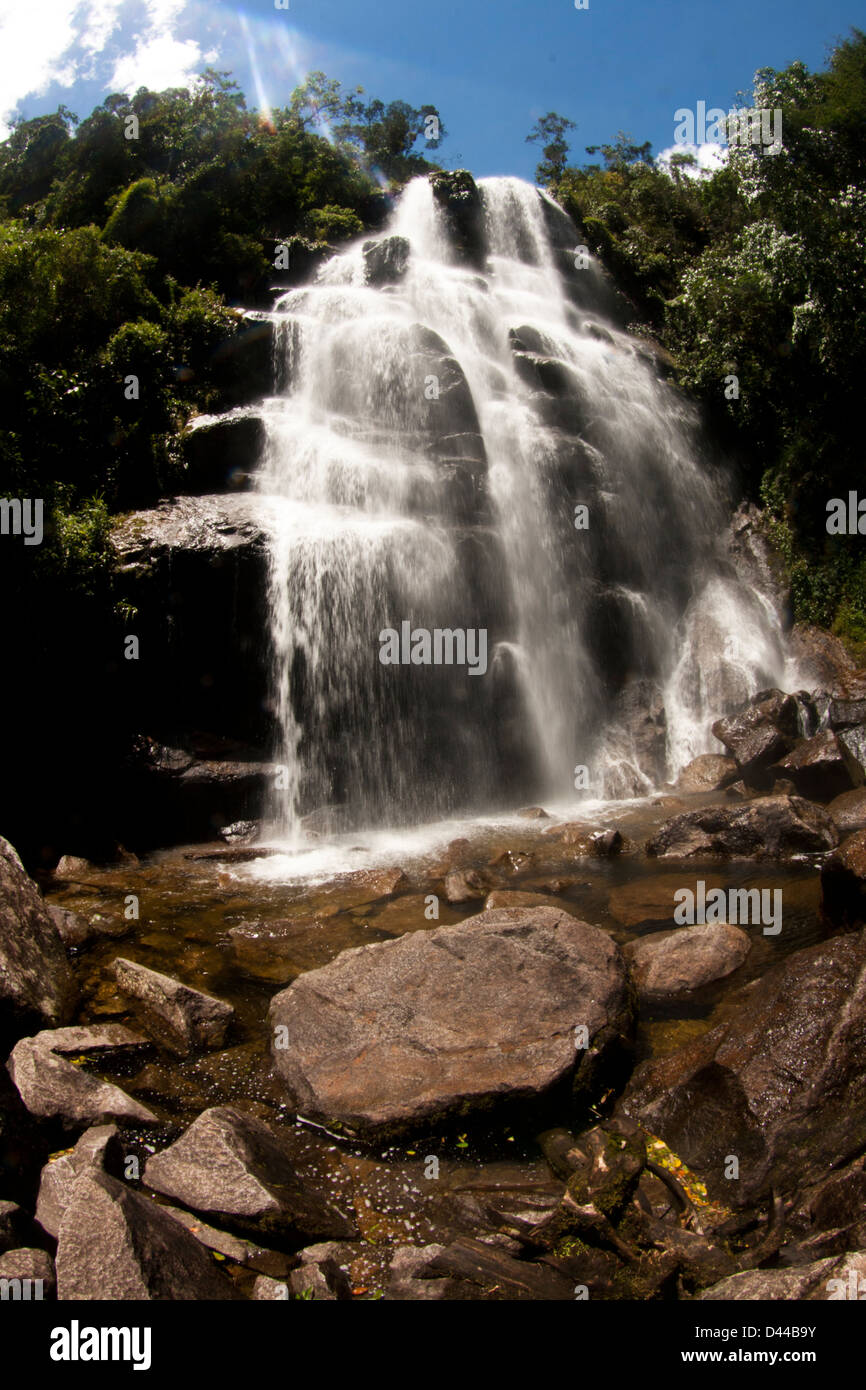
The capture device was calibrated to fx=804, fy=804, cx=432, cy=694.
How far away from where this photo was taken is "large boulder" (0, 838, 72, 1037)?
20.6 feet

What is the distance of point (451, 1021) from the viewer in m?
6.37

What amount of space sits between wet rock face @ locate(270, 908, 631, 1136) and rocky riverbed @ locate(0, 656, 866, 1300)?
22mm

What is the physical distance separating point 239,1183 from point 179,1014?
2370 mm

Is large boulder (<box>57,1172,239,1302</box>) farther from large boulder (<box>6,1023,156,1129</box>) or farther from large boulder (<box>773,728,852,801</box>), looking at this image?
large boulder (<box>773,728,852,801</box>)

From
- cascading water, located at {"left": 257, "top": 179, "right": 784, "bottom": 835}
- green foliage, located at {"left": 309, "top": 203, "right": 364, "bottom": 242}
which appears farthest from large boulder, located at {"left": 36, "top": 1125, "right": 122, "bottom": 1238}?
green foliage, located at {"left": 309, "top": 203, "right": 364, "bottom": 242}

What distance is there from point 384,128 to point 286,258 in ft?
78.3

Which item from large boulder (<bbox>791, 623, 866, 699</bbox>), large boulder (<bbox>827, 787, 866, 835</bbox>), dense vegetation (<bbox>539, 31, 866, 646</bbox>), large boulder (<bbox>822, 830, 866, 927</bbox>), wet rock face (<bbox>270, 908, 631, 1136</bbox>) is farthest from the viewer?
dense vegetation (<bbox>539, 31, 866, 646</bbox>)

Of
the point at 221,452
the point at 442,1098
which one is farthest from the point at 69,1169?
the point at 221,452

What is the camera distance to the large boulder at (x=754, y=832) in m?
11.4

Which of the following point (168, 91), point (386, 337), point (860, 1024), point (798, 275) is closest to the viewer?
point (860, 1024)

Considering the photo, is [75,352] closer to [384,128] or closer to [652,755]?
[652,755]

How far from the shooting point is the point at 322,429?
19484mm

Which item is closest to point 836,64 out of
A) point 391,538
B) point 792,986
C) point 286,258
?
point 286,258

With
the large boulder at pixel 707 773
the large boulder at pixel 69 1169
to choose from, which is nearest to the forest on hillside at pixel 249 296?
the large boulder at pixel 707 773
